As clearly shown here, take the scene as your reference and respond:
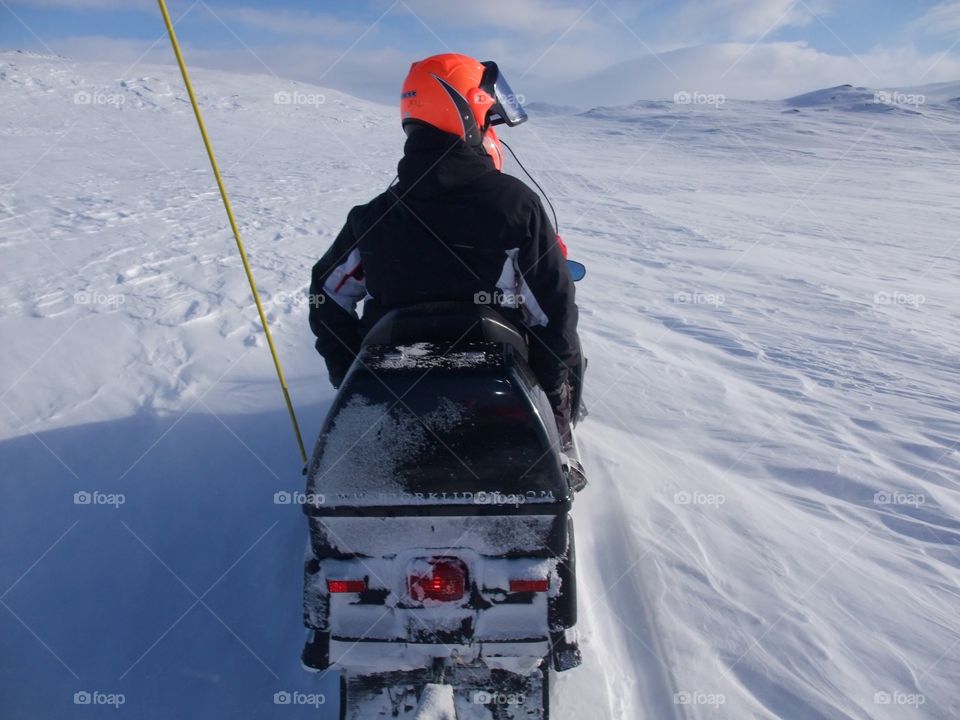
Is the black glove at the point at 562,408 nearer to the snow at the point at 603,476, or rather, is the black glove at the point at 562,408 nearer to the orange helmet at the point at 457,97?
the snow at the point at 603,476

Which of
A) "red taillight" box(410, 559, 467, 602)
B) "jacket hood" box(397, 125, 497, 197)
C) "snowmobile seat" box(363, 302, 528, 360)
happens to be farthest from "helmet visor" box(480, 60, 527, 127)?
"red taillight" box(410, 559, 467, 602)

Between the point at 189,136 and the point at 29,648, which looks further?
the point at 189,136

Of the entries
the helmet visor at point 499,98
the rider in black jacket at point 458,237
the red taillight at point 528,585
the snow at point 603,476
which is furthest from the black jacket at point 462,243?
the snow at point 603,476

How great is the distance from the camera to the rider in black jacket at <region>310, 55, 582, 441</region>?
213 cm

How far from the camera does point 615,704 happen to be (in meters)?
2.24

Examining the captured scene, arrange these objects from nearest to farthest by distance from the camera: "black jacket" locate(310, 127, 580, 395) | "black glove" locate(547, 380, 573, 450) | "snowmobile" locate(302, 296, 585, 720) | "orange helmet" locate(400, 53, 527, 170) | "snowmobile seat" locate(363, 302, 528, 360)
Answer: "snowmobile" locate(302, 296, 585, 720) → "snowmobile seat" locate(363, 302, 528, 360) → "black jacket" locate(310, 127, 580, 395) → "orange helmet" locate(400, 53, 527, 170) → "black glove" locate(547, 380, 573, 450)

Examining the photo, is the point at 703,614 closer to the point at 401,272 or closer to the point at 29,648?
the point at 401,272

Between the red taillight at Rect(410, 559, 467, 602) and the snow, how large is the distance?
0.89 m

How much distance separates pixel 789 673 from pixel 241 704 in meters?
2.17

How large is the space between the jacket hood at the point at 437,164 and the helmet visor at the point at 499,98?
1.20 ft

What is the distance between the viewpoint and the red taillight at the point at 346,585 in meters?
1.67

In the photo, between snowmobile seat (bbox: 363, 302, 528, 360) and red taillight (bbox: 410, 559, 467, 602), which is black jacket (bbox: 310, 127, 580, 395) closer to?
snowmobile seat (bbox: 363, 302, 528, 360)

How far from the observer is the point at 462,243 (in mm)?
2119

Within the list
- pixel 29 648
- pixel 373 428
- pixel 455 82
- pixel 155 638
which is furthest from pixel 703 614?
pixel 29 648
